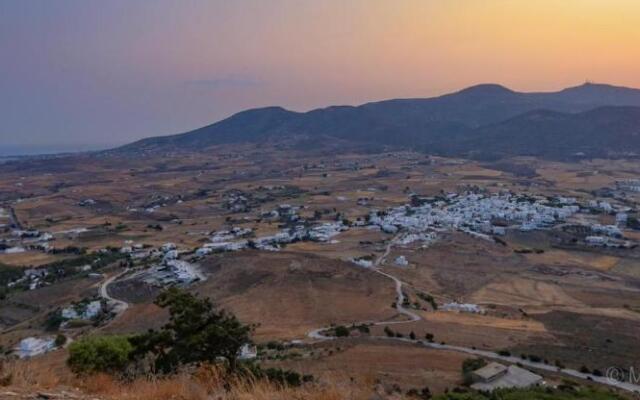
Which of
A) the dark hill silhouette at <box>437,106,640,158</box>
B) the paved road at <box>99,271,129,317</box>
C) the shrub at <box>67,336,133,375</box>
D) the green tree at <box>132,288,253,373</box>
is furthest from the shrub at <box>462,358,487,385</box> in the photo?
the dark hill silhouette at <box>437,106,640,158</box>

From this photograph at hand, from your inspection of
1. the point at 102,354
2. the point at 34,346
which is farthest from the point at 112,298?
the point at 102,354

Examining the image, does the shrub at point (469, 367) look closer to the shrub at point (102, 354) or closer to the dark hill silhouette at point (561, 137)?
the shrub at point (102, 354)

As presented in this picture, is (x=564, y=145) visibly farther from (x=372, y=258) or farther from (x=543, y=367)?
(x=543, y=367)

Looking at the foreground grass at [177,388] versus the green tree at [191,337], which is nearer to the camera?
the foreground grass at [177,388]

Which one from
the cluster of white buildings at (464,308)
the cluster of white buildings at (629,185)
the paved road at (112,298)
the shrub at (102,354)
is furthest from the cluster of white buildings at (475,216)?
the shrub at (102,354)

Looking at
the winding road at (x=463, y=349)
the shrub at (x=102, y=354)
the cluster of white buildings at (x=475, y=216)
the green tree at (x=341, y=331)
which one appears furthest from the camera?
the cluster of white buildings at (x=475, y=216)
